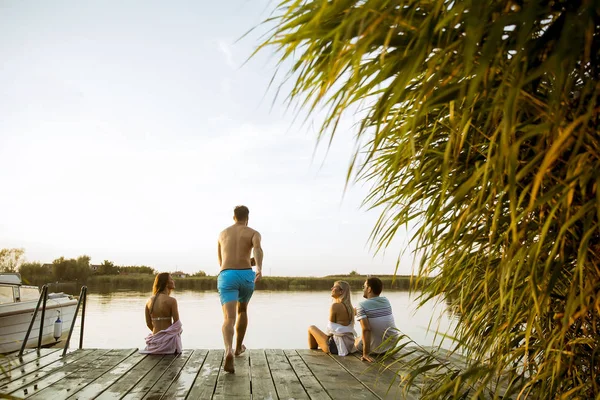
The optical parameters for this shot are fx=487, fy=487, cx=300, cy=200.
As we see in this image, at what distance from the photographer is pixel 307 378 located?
4.21m

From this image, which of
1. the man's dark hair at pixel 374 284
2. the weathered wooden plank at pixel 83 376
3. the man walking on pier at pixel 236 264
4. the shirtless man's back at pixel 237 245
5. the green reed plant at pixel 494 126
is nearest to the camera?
the green reed plant at pixel 494 126

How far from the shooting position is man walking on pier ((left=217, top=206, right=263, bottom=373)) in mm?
4762

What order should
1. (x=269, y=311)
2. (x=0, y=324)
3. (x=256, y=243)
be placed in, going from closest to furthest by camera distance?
1. (x=256, y=243)
2. (x=0, y=324)
3. (x=269, y=311)

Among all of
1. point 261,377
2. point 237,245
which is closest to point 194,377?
point 261,377

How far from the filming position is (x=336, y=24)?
1.39m

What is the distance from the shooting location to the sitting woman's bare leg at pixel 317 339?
5620 millimetres

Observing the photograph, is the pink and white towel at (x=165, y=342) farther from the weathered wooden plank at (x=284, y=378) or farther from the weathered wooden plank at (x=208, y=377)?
the weathered wooden plank at (x=284, y=378)

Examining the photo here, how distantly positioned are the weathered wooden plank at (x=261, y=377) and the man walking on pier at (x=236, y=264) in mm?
331

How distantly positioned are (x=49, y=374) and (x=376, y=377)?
295cm

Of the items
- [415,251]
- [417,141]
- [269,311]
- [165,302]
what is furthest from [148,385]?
[269,311]

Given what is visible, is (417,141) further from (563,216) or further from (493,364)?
(493,364)

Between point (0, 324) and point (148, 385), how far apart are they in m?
6.65

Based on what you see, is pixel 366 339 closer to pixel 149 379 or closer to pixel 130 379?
pixel 149 379

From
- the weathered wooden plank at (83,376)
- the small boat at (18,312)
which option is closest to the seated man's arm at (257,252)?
the weathered wooden plank at (83,376)
